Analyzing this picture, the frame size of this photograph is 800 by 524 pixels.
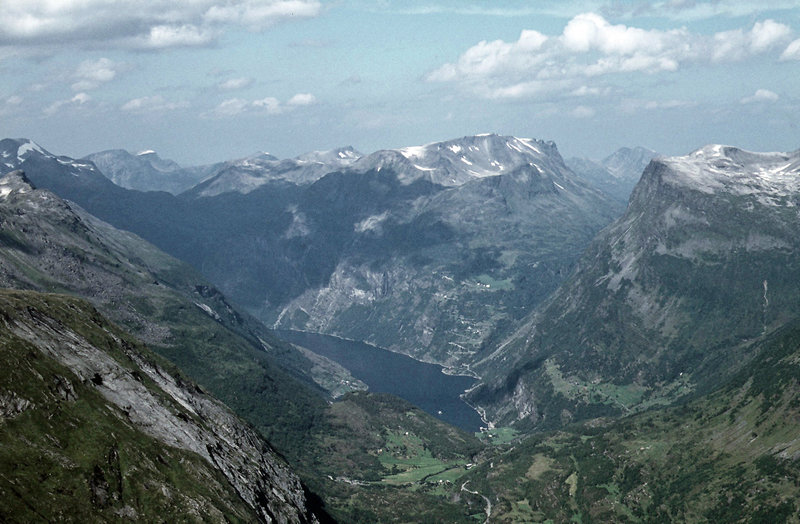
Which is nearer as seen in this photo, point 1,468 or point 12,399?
point 1,468

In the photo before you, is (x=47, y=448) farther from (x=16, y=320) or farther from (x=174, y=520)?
(x=16, y=320)

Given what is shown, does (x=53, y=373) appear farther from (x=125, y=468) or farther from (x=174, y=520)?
(x=174, y=520)

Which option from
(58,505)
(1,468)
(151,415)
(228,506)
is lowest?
(228,506)

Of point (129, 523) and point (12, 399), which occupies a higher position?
→ point (12, 399)

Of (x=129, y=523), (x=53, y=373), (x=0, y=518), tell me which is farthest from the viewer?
(x=53, y=373)

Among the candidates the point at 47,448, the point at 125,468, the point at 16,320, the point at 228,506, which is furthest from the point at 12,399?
the point at 228,506

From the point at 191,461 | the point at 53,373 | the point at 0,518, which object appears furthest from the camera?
the point at 191,461

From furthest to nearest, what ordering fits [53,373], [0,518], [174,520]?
[53,373] < [174,520] < [0,518]

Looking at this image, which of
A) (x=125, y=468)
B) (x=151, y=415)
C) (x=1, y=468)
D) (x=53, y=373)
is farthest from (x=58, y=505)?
(x=151, y=415)

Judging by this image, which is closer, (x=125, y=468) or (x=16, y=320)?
(x=125, y=468)
